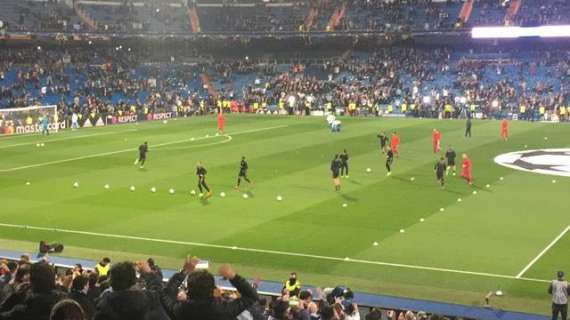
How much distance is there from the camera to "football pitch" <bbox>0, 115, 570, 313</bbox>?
21797 mm

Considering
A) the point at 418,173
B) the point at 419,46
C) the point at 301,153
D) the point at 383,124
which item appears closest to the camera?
the point at 418,173

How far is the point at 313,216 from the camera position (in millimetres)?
28609

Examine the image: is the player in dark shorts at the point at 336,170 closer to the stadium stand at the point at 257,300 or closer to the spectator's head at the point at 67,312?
the stadium stand at the point at 257,300

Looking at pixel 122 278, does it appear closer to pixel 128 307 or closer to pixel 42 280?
pixel 128 307

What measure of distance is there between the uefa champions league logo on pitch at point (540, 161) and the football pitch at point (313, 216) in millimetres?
1203

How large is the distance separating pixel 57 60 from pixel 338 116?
1167 inches

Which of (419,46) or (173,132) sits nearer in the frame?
(173,132)

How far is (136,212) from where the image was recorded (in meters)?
29.7

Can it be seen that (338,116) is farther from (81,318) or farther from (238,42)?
(81,318)

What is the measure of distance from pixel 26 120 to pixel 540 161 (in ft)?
124

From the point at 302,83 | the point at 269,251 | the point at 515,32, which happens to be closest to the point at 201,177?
the point at 269,251

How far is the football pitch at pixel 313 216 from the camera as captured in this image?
858 inches

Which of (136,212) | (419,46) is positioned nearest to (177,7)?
(419,46)

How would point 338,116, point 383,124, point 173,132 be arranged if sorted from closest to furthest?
point 173,132, point 383,124, point 338,116
